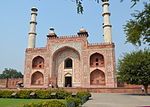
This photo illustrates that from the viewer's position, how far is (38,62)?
107ft

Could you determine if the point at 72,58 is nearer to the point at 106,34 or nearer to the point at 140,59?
the point at 106,34

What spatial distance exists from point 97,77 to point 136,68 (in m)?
10.3

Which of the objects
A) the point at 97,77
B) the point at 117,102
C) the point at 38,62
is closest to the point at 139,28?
the point at 117,102

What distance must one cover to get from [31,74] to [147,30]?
25.9 metres

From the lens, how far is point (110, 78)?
27.7 meters

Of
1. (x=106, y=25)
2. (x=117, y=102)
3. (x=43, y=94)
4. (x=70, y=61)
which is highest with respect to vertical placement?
(x=106, y=25)

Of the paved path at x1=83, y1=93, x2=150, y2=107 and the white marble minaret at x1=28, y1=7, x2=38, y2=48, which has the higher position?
the white marble minaret at x1=28, y1=7, x2=38, y2=48

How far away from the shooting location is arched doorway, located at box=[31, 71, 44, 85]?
105 feet

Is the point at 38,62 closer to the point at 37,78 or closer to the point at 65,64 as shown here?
the point at 37,78

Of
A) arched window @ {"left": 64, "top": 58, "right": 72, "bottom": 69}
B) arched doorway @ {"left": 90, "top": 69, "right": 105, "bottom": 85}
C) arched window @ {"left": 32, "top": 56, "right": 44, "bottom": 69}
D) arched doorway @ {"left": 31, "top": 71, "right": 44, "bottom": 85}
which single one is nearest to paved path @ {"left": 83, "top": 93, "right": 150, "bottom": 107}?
arched doorway @ {"left": 90, "top": 69, "right": 105, "bottom": 85}

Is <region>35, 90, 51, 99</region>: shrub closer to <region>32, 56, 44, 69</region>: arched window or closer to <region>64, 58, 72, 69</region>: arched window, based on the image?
<region>64, 58, 72, 69</region>: arched window

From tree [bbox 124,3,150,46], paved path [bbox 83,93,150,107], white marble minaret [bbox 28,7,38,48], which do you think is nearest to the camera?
tree [bbox 124,3,150,46]

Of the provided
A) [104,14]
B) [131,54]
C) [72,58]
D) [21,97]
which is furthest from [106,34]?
[21,97]

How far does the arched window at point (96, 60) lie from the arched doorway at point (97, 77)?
888 millimetres
